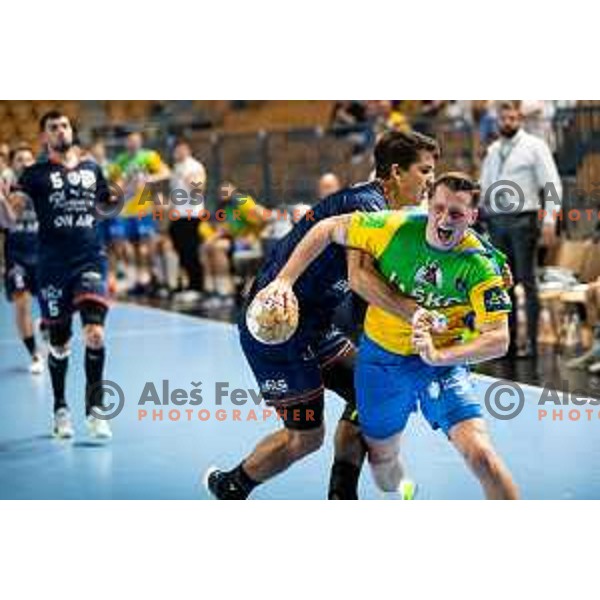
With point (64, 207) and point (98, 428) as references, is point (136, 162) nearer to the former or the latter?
point (64, 207)

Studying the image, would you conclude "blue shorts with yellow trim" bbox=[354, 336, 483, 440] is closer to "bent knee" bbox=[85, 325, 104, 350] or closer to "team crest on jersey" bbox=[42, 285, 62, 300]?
"bent knee" bbox=[85, 325, 104, 350]

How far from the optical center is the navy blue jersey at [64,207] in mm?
9180

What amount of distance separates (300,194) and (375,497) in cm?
830

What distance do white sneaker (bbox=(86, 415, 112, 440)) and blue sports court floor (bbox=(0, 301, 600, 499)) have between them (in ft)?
0.25

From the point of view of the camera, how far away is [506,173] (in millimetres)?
11375

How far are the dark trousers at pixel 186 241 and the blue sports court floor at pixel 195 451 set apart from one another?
3.60 meters

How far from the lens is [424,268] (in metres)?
6.40

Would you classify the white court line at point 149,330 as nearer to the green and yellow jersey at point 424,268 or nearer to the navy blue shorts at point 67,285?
the navy blue shorts at point 67,285

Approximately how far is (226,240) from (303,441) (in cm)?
918

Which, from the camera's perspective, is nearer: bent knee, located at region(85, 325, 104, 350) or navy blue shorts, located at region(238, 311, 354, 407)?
navy blue shorts, located at region(238, 311, 354, 407)

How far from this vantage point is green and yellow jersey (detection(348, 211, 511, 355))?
636 centimetres

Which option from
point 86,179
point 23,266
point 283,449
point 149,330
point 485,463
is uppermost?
point 86,179

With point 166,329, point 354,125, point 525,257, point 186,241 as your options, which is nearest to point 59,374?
point 525,257

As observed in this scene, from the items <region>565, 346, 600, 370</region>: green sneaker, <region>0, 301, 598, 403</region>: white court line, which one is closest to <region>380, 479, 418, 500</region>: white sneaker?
<region>0, 301, 598, 403</region>: white court line
